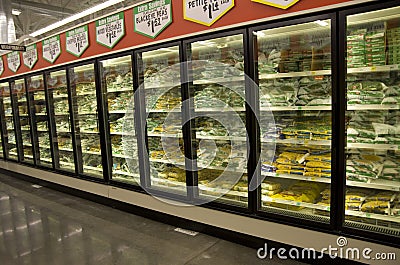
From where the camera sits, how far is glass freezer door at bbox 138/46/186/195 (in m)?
3.81

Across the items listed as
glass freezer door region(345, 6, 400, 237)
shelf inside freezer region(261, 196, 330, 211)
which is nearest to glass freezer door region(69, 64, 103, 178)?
shelf inside freezer region(261, 196, 330, 211)

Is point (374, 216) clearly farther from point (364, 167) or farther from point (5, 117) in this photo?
point (5, 117)

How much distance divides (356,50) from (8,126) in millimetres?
7492

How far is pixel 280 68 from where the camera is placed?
3010 millimetres

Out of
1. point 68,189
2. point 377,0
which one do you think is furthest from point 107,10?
point 377,0

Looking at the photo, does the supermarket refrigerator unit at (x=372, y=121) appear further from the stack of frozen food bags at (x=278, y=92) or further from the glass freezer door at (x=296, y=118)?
the stack of frozen food bags at (x=278, y=92)

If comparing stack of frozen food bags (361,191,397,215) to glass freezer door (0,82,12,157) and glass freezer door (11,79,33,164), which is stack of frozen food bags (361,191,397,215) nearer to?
glass freezer door (11,79,33,164)

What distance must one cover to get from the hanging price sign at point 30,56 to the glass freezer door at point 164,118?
2.70 m

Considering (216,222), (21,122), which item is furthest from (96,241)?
(21,122)

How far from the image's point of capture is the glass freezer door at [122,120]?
14.1 feet

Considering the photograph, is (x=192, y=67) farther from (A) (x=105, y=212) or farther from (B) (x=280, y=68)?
(A) (x=105, y=212)

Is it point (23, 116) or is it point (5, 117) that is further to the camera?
point (5, 117)

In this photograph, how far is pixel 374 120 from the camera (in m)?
2.62

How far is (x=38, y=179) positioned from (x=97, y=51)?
3.18 m
